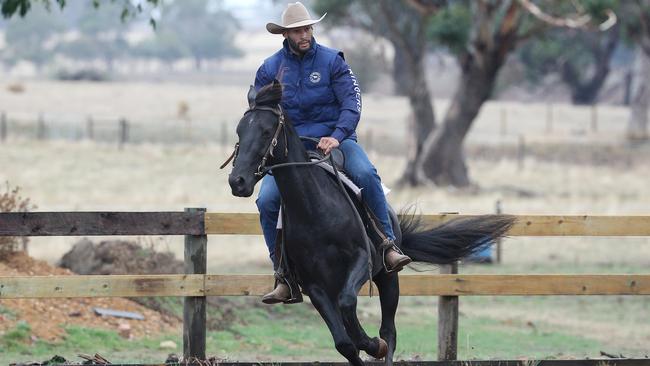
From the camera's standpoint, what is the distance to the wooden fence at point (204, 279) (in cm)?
973

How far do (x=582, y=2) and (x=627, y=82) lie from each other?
55965mm

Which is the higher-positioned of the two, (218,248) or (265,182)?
(265,182)

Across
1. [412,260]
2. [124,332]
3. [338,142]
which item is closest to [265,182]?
[338,142]

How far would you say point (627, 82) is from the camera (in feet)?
289

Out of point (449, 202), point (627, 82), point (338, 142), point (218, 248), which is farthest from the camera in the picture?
point (627, 82)

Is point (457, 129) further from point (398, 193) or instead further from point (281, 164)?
point (281, 164)

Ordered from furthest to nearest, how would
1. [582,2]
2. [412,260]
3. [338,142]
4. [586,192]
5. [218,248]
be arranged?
[586,192] < [582,2] < [218,248] < [412,260] < [338,142]

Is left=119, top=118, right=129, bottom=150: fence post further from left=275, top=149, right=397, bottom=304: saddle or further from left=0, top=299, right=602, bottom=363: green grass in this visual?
left=275, top=149, right=397, bottom=304: saddle

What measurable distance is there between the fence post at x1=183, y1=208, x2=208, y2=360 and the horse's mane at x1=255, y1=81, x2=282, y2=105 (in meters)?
2.12

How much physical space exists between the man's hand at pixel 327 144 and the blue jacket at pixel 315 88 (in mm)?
122

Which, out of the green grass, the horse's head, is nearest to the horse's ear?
the horse's head

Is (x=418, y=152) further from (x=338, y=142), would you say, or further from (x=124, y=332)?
(x=338, y=142)

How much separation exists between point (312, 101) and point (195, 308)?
224cm

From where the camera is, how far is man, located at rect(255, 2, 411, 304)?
860cm
